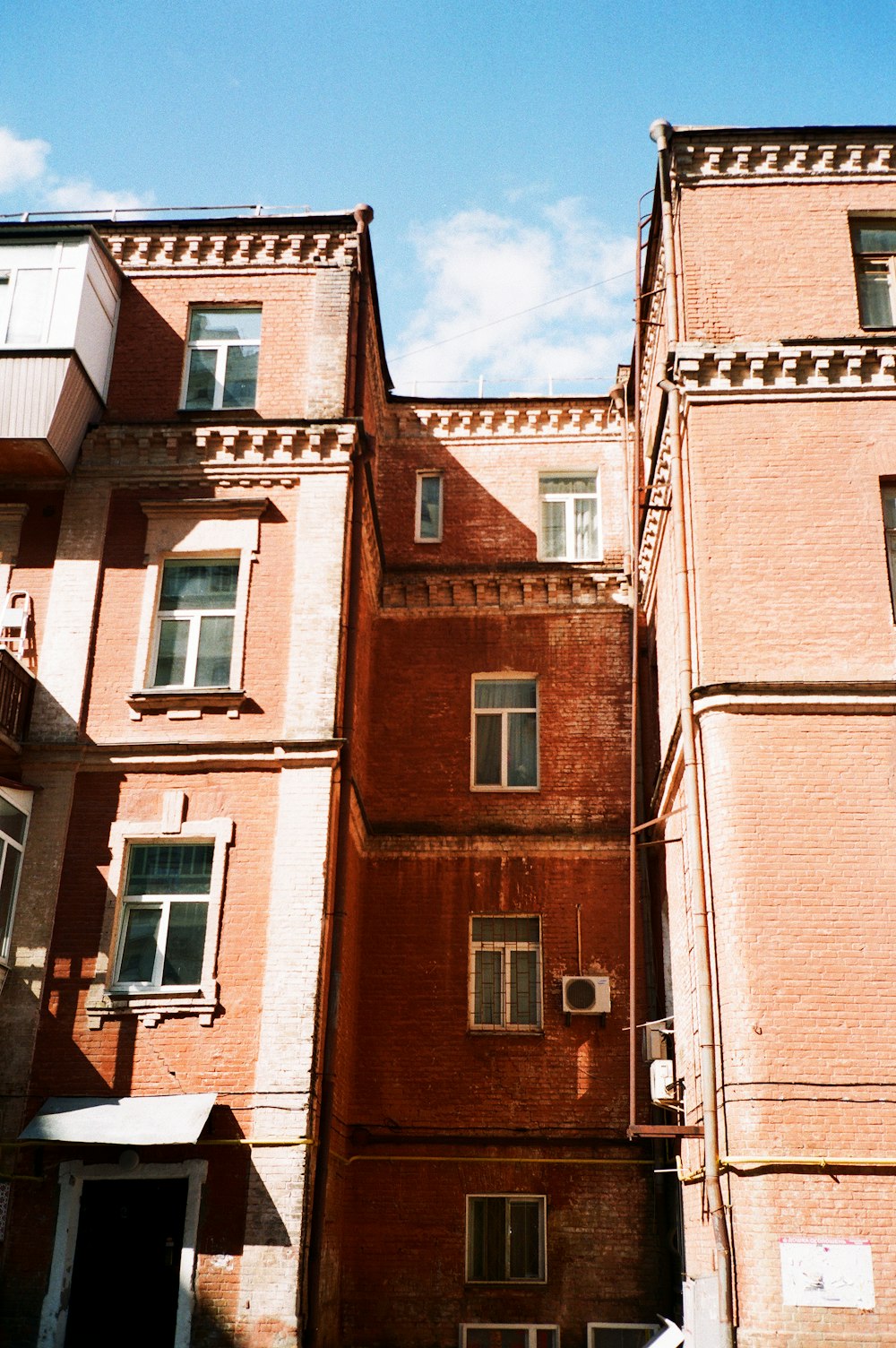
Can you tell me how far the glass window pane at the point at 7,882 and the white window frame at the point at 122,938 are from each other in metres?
1.14

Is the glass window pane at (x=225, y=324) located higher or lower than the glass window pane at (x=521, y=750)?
higher

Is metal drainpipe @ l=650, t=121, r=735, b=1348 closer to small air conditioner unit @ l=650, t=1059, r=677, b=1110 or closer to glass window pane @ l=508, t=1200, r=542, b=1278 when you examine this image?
small air conditioner unit @ l=650, t=1059, r=677, b=1110

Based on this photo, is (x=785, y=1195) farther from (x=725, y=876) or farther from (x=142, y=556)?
(x=142, y=556)

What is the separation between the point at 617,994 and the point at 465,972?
2.12m

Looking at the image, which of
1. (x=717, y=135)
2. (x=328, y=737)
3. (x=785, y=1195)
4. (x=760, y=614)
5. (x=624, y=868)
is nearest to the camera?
(x=785, y=1195)

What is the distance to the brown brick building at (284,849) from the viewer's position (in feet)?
46.1

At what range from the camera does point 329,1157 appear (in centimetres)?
1471

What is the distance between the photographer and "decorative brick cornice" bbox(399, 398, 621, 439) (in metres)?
21.8

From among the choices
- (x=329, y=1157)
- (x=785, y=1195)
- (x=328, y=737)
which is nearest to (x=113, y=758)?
(x=328, y=737)

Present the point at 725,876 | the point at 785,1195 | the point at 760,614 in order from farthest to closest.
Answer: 1. the point at 760,614
2. the point at 725,876
3. the point at 785,1195

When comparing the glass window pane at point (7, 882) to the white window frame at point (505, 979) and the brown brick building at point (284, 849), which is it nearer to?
the brown brick building at point (284, 849)

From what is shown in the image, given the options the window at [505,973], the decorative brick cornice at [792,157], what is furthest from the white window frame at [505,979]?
the decorative brick cornice at [792,157]

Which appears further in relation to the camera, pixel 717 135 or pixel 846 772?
pixel 717 135

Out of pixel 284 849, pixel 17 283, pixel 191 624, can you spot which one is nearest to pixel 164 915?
pixel 284 849
